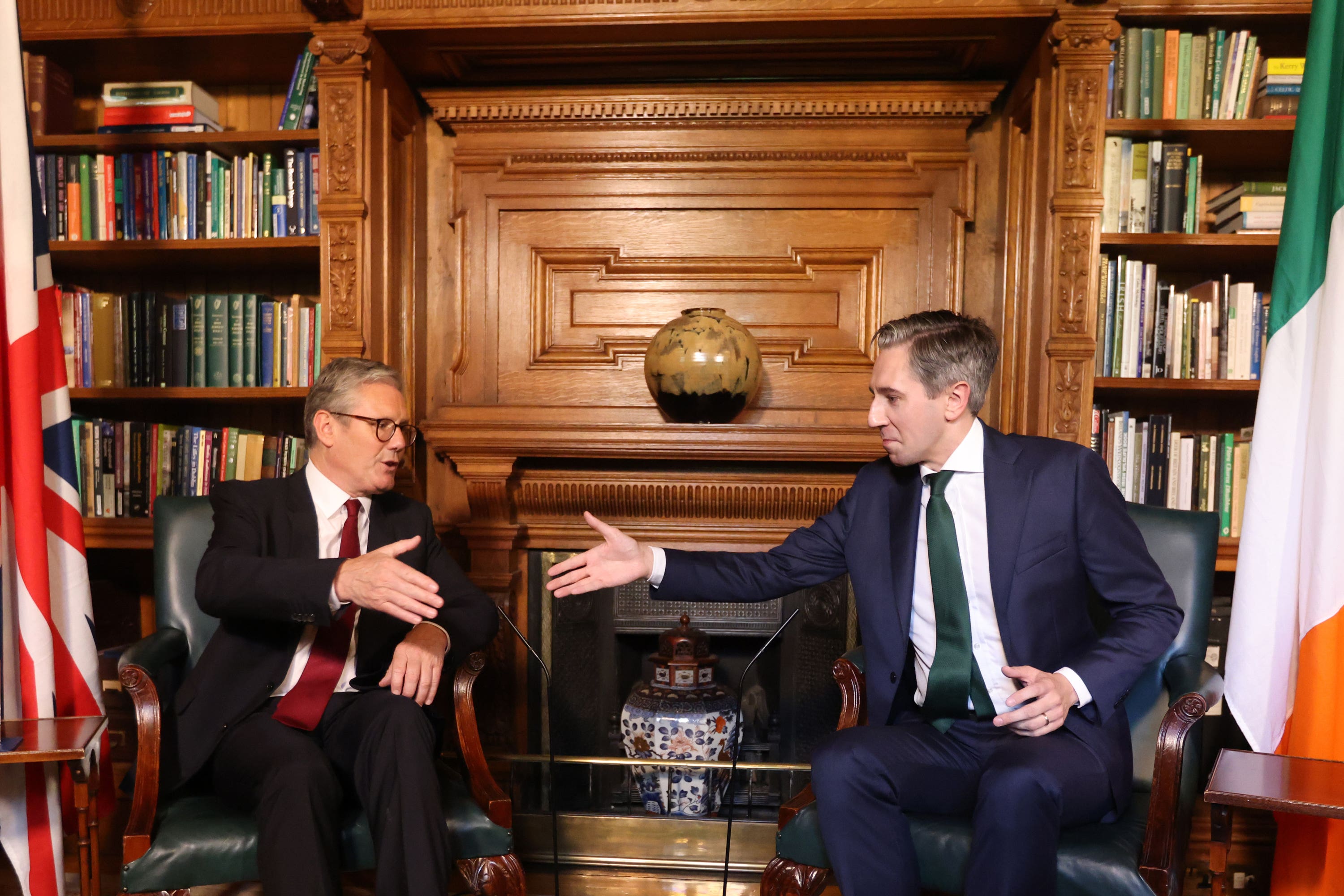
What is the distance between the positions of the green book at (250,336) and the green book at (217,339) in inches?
2.0

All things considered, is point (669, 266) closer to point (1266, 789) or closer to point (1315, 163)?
point (1315, 163)

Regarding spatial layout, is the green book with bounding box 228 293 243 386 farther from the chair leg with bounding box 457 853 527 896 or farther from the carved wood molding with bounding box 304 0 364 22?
the chair leg with bounding box 457 853 527 896

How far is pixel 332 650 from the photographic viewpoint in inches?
80.0

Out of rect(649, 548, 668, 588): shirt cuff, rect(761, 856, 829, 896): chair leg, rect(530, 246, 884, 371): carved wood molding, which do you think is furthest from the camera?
rect(530, 246, 884, 371): carved wood molding

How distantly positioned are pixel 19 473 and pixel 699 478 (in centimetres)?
166

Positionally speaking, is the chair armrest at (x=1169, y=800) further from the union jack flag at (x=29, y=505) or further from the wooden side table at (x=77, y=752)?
the union jack flag at (x=29, y=505)

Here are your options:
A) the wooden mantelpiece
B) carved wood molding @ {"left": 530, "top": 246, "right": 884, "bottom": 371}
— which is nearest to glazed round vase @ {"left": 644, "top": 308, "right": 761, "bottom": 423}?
the wooden mantelpiece

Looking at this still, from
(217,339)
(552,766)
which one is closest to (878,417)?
(552,766)

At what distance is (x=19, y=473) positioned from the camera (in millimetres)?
2092

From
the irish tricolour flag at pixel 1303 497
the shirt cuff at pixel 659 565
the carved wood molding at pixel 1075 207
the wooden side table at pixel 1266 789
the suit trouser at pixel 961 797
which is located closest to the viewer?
the wooden side table at pixel 1266 789

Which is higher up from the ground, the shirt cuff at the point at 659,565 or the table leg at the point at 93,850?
the shirt cuff at the point at 659,565

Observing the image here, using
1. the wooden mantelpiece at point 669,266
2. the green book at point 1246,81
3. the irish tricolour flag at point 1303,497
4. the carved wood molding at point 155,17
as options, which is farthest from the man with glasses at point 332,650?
the green book at point 1246,81

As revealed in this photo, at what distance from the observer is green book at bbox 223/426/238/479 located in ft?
9.79

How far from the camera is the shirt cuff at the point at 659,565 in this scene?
2.04 meters
